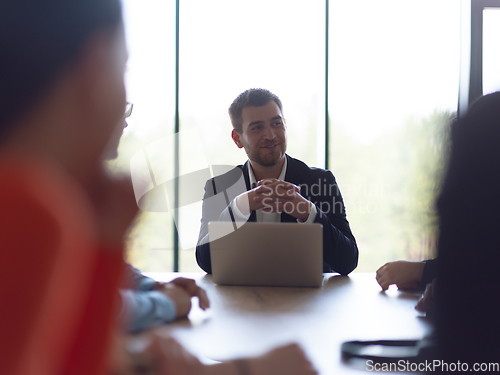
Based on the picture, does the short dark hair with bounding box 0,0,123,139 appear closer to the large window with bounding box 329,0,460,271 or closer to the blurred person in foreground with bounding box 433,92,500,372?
the blurred person in foreground with bounding box 433,92,500,372

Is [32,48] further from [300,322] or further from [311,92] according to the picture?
[311,92]

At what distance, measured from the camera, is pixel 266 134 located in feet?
7.79

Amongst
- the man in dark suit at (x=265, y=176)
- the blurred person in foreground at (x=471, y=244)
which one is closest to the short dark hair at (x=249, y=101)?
the man in dark suit at (x=265, y=176)

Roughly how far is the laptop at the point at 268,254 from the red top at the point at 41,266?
0.90m

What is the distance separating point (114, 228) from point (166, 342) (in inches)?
7.7

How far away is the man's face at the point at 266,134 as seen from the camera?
2.37 m

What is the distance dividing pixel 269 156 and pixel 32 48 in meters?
1.96

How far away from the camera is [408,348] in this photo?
0.71 metres

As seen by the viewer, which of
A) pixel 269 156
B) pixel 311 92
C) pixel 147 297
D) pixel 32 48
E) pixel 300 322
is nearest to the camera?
pixel 32 48

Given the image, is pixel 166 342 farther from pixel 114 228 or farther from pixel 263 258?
pixel 263 258

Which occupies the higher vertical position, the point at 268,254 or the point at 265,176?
the point at 265,176

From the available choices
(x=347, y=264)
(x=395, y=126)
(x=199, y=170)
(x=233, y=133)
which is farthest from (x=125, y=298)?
(x=395, y=126)

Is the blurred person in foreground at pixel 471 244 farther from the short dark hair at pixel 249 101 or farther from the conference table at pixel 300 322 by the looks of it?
the short dark hair at pixel 249 101

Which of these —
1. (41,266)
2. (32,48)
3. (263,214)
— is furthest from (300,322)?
(263,214)
